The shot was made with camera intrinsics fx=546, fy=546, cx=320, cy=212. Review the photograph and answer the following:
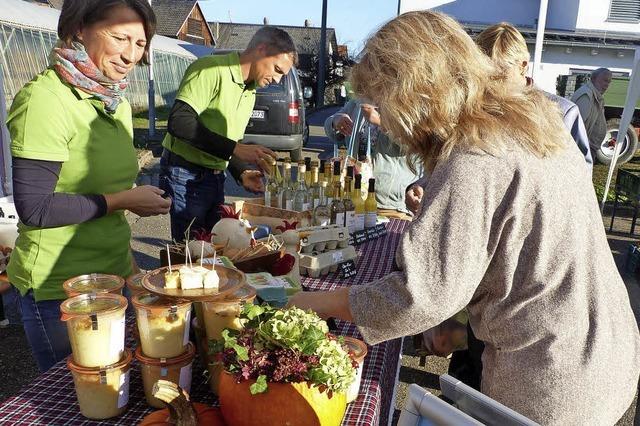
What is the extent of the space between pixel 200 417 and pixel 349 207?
1682 millimetres

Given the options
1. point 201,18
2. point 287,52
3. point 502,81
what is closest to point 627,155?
point 287,52

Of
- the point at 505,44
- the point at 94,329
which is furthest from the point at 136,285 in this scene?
the point at 505,44

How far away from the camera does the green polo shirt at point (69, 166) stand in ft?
4.80

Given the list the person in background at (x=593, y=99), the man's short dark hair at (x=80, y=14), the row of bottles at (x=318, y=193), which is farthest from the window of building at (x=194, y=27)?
the man's short dark hair at (x=80, y=14)

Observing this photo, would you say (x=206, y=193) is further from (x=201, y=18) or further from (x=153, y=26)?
(x=201, y=18)

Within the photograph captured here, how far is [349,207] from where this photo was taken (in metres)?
2.78

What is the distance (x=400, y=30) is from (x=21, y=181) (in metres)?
1.06

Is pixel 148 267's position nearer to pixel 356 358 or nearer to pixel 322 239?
pixel 322 239

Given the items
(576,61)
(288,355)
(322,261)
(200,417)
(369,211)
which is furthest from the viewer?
(576,61)

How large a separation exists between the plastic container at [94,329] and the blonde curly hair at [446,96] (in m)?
0.75

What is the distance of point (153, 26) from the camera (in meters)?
1.76

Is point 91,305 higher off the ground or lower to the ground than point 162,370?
higher

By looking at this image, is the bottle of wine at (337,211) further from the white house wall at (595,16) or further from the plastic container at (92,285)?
the white house wall at (595,16)

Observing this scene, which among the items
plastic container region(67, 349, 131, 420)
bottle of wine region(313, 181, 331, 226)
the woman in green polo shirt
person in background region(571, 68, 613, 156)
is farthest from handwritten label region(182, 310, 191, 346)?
person in background region(571, 68, 613, 156)
